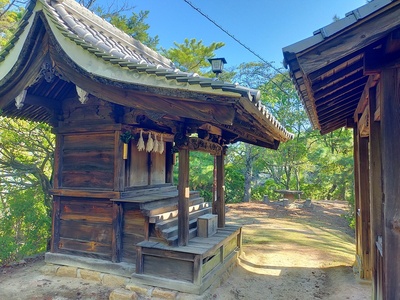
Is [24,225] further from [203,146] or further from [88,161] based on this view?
[203,146]

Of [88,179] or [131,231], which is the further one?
[88,179]

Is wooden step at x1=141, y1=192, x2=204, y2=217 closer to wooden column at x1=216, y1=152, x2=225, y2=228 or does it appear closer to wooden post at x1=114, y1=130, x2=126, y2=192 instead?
wooden post at x1=114, y1=130, x2=126, y2=192

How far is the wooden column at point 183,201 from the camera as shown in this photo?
4.75m

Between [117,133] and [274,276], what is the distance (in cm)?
429

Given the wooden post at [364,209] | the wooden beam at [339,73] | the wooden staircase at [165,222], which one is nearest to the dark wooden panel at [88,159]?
the wooden staircase at [165,222]

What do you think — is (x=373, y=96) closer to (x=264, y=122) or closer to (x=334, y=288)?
(x=264, y=122)

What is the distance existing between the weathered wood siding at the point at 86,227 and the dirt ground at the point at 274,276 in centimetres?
56

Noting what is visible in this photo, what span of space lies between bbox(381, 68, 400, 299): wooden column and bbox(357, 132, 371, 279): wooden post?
3.08 metres

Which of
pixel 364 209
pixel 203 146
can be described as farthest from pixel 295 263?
pixel 203 146

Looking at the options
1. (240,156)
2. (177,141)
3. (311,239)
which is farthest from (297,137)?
(177,141)

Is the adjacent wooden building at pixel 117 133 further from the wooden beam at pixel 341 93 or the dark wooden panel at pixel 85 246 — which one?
the wooden beam at pixel 341 93

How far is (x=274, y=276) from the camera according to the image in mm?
5629

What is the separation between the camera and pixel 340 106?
4785 millimetres

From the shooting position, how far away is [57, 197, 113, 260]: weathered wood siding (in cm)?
524
